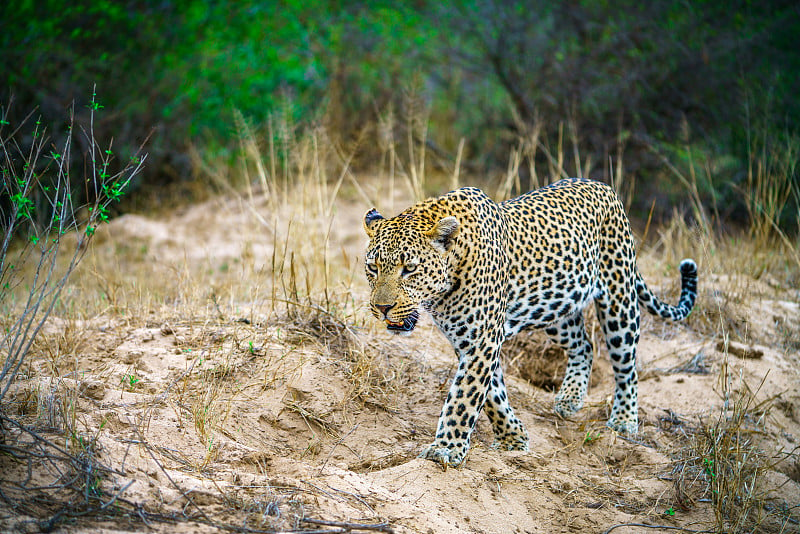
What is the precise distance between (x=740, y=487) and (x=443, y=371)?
2.51m

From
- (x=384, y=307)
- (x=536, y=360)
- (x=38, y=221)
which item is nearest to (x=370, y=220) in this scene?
(x=384, y=307)

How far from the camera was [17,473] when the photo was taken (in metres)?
3.83

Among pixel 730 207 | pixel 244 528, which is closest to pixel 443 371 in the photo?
pixel 244 528

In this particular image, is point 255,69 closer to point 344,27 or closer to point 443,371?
point 344,27

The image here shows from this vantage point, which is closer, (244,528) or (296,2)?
(244,528)

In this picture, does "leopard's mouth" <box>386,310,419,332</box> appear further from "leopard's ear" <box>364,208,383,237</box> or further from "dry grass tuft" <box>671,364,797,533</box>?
"dry grass tuft" <box>671,364,797,533</box>

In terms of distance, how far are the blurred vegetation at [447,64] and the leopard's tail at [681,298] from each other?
5.32 m

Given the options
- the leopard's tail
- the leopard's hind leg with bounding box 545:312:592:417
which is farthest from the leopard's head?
the leopard's tail

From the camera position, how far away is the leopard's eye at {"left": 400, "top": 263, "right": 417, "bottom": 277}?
195 inches

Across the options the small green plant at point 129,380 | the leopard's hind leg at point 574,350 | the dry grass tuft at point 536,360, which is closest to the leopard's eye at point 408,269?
the small green plant at point 129,380

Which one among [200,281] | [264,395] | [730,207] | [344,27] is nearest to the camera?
[264,395]

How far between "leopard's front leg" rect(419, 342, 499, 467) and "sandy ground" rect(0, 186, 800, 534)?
0.35ft

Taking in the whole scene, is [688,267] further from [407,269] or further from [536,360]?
[407,269]

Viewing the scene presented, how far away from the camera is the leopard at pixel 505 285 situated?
16.5ft
